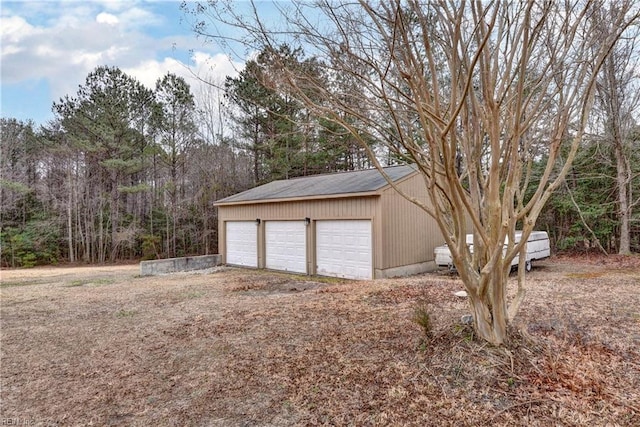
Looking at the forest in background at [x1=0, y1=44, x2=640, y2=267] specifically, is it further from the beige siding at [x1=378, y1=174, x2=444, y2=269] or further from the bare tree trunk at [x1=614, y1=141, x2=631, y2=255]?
the beige siding at [x1=378, y1=174, x2=444, y2=269]

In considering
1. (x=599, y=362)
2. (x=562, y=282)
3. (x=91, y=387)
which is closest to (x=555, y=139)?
(x=599, y=362)

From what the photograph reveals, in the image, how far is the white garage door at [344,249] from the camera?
9.27 m

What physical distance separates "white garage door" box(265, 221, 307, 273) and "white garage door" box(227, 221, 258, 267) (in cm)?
61

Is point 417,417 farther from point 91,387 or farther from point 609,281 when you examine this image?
point 609,281

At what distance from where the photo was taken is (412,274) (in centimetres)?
977

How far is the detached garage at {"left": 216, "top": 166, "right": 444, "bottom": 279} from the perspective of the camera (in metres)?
9.14

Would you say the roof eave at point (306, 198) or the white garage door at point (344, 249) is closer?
the roof eave at point (306, 198)

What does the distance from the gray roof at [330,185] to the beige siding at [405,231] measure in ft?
1.46

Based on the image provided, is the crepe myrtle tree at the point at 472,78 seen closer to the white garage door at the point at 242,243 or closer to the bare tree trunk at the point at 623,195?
the white garage door at the point at 242,243

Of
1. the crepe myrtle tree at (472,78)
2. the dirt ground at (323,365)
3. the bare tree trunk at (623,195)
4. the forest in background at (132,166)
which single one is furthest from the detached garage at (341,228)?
the bare tree trunk at (623,195)

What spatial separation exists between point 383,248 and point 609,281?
15.2 ft

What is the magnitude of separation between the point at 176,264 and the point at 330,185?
18.7 feet

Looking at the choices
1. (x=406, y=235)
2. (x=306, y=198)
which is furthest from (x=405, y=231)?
(x=306, y=198)

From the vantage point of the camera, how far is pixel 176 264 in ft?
39.3
